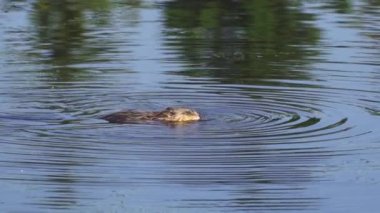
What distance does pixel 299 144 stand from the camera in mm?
12703

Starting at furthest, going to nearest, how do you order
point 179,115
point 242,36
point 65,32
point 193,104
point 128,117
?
point 65,32 → point 242,36 → point 193,104 → point 128,117 → point 179,115

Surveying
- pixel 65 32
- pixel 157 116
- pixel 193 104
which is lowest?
pixel 65 32

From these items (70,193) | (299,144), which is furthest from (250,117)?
(70,193)

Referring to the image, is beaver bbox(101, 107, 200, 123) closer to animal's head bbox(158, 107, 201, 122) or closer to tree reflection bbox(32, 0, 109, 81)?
animal's head bbox(158, 107, 201, 122)

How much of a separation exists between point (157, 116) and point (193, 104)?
3.70 ft

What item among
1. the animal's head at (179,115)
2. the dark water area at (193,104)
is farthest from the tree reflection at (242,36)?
the animal's head at (179,115)

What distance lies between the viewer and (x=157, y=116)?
13977mm

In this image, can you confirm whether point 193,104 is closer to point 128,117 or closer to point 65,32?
point 128,117

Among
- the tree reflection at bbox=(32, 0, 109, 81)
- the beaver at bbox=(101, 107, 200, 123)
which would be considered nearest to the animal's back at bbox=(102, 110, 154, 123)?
the beaver at bbox=(101, 107, 200, 123)

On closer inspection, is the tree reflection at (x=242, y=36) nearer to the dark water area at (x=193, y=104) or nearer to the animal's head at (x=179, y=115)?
the dark water area at (x=193, y=104)

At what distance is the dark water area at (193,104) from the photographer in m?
11.0

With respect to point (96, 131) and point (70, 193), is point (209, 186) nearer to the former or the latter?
point (70, 193)

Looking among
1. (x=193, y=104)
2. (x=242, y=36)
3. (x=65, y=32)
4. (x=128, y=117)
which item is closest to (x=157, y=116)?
(x=128, y=117)

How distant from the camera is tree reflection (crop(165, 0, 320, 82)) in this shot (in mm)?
17266
